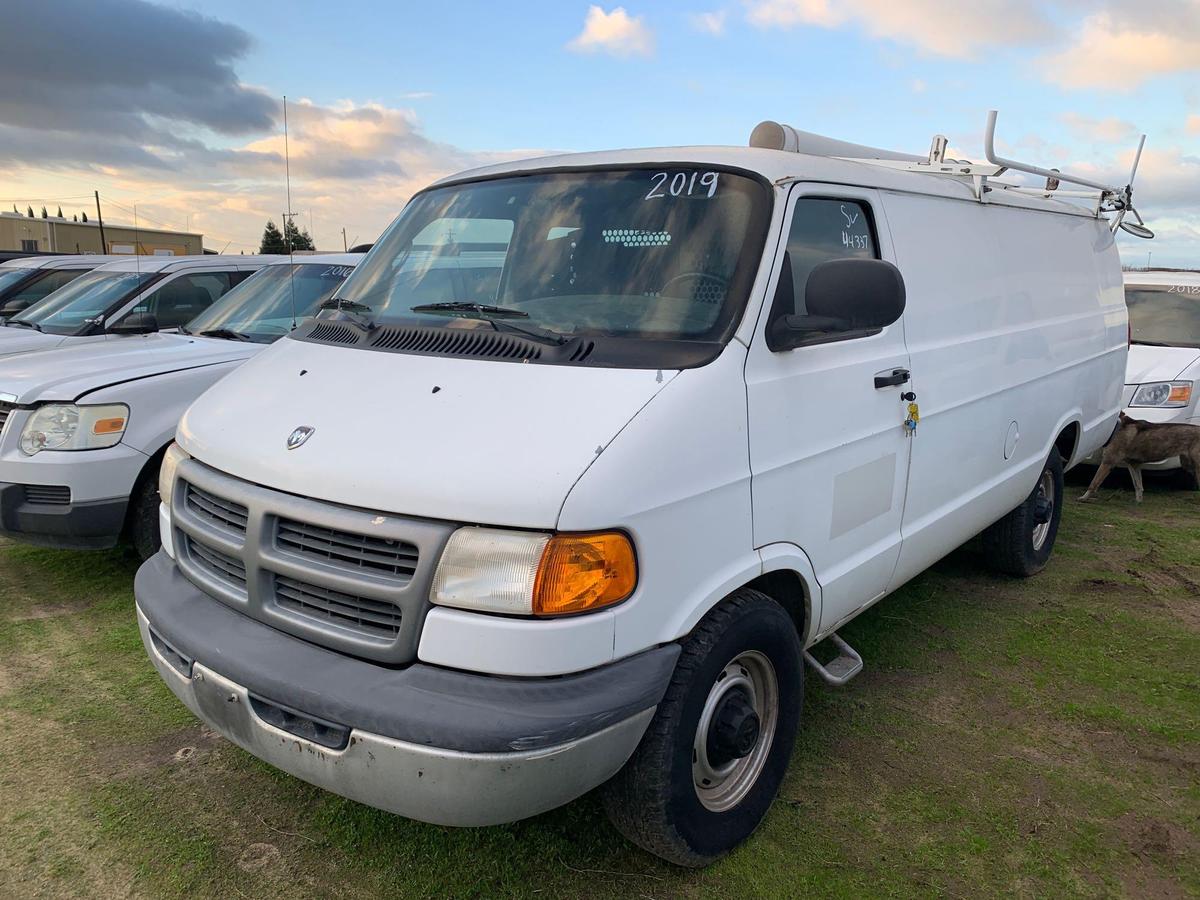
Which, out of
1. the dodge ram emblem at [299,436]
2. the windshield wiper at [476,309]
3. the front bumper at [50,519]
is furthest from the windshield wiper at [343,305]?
the front bumper at [50,519]

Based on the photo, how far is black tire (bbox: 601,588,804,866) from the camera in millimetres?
2467

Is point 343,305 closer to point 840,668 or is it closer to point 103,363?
point 103,363

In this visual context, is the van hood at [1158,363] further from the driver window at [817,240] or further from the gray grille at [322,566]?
the gray grille at [322,566]

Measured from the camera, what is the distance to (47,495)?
4492 millimetres

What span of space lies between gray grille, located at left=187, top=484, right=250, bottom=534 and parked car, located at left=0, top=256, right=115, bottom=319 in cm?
901

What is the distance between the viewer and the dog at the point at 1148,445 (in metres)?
7.22

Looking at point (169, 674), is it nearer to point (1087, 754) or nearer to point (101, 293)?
point (1087, 754)

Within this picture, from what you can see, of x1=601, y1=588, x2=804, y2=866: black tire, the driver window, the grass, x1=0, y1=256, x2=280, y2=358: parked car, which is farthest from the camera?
x1=0, y1=256, x2=280, y2=358: parked car

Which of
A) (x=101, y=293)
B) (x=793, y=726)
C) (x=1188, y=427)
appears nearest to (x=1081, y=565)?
(x=1188, y=427)

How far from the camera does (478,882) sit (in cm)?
272

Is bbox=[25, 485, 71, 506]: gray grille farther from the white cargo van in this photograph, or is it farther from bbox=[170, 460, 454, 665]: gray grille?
bbox=[170, 460, 454, 665]: gray grille

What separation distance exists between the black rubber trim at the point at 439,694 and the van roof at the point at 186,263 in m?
5.63

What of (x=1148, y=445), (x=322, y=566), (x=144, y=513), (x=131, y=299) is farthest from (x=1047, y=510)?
(x=131, y=299)

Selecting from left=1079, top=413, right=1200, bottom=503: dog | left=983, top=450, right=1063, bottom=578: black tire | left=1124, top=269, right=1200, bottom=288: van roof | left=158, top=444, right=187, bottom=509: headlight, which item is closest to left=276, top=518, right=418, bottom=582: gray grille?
left=158, top=444, right=187, bottom=509: headlight
